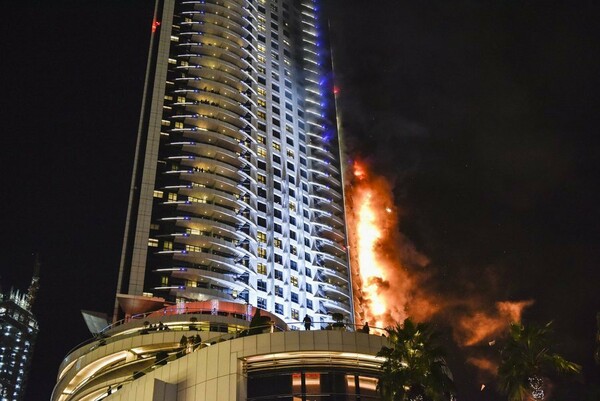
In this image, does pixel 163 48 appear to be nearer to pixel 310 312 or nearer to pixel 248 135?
pixel 248 135

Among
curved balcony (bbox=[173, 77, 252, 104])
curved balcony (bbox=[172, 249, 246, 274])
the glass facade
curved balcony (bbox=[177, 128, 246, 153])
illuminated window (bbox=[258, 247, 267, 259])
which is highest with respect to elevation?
curved balcony (bbox=[173, 77, 252, 104])

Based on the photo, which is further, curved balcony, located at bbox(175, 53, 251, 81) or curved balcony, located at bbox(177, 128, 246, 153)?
curved balcony, located at bbox(175, 53, 251, 81)

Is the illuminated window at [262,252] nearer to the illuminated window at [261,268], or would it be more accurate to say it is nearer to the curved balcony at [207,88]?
the illuminated window at [261,268]


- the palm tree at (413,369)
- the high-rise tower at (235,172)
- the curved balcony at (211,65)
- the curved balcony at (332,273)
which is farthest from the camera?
the curved balcony at (211,65)

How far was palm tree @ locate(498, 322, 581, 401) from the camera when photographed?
3360 cm

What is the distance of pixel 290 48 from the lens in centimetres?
12769

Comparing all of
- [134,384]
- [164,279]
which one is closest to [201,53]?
[164,279]

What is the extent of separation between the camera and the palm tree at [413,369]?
30.8 m

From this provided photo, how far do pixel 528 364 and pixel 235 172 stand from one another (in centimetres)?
6854

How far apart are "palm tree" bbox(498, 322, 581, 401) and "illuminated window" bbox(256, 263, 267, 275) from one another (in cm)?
6135

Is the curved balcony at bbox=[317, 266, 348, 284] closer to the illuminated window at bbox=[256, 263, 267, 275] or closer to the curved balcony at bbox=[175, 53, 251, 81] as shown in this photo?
the illuminated window at bbox=[256, 263, 267, 275]

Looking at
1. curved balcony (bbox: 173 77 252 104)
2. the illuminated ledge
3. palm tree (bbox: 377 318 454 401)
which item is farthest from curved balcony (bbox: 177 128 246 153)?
palm tree (bbox: 377 318 454 401)

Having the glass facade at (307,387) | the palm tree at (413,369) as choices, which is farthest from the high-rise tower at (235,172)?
the palm tree at (413,369)

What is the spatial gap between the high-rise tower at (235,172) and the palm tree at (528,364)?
175 ft
